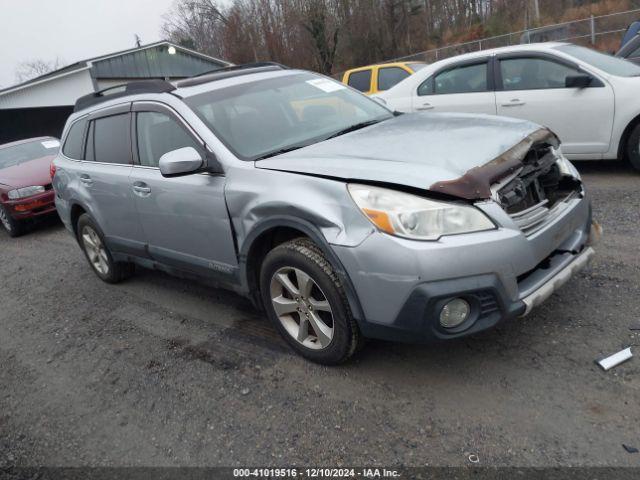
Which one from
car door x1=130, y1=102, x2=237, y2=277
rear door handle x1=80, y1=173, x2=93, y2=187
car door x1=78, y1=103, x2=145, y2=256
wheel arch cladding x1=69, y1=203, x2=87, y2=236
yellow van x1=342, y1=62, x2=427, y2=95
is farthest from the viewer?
yellow van x1=342, y1=62, x2=427, y2=95

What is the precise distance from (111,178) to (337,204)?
8.10 ft

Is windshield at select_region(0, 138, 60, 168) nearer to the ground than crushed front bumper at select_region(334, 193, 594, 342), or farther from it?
farther from it

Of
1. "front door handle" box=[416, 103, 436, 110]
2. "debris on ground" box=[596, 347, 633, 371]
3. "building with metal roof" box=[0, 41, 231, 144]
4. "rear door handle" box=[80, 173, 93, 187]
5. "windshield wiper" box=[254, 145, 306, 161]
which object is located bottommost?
"debris on ground" box=[596, 347, 633, 371]

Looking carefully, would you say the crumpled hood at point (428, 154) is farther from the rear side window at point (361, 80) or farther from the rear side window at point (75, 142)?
the rear side window at point (361, 80)

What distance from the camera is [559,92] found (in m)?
5.92

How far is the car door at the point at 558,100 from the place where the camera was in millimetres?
5680

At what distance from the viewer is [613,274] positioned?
3.64m

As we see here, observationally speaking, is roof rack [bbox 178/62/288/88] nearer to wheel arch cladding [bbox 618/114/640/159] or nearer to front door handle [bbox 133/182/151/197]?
front door handle [bbox 133/182/151/197]

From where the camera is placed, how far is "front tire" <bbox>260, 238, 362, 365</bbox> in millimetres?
2781

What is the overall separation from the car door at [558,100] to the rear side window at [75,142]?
4802 mm

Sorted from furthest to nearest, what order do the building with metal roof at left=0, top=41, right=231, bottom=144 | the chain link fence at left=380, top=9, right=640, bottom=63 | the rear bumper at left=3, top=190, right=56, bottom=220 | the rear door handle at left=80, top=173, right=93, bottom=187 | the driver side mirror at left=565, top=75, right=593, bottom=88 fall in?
1. the building with metal roof at left=0, top=41, right=231, bottom=144
2. the chain link fence at left=380, top=9, right=640, bottom=63
3. the rear bumper at left=3, top=190, right=56, bottom=220
4. the driver side mirror at left=565, top=75, right=593, bottom=88
5. the rear door handle at left=80, top=173, right=93, bottom=187

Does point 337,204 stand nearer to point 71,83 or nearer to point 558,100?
point 558,100

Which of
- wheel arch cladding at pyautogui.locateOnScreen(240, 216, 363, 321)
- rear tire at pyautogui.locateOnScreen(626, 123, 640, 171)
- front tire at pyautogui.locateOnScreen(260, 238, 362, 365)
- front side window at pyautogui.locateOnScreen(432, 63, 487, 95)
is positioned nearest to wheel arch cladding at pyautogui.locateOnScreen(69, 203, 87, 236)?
wheel arch cladding at pyautogui.locateOnScreen(240, 216, 363, 321)

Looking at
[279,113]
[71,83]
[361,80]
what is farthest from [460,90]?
[71,83]
